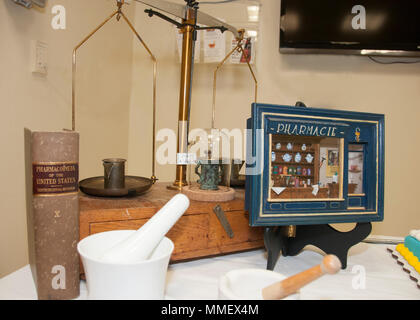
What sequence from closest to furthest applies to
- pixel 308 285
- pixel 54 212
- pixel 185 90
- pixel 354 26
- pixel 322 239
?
pixel 54 212
pixel 308 285
pixel 322 239
pixel 185 90
pixel 354 26

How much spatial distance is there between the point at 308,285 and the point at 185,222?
0.30 m

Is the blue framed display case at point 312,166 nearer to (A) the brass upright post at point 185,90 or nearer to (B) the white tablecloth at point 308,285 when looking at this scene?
(B) the white tablecloth at point 308,285

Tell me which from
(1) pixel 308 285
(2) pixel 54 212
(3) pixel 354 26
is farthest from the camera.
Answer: (3) pixel 354 26

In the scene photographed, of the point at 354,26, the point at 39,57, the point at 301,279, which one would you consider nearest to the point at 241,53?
the point at 354,26

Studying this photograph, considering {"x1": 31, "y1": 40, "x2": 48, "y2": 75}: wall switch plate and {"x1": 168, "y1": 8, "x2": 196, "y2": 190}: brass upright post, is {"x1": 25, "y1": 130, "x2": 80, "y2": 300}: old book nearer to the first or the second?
{"x1": 168, "y1": 8, "x2": 196, "y2": 190}: brass upright post

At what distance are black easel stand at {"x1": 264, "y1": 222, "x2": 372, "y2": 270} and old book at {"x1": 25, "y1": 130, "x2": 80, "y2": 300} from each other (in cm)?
44

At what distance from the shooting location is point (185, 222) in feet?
2.39

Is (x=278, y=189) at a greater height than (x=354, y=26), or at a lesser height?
lesser

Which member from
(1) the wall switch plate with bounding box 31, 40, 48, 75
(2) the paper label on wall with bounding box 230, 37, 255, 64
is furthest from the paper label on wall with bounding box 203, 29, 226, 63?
(1) the wall switch plate with bounding box 31, 40, 48, 75

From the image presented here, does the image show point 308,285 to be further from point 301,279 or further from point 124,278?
point 124,278

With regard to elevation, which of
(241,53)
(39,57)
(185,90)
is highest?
(241,53)

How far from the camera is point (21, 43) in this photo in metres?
0.95

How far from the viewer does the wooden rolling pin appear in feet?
1.32
